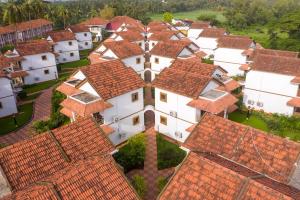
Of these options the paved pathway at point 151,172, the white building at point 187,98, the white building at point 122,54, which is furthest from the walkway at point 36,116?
the white building at point 187,98

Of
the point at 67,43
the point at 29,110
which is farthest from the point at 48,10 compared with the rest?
the point at 29,110

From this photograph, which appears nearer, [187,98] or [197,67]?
[187,98]

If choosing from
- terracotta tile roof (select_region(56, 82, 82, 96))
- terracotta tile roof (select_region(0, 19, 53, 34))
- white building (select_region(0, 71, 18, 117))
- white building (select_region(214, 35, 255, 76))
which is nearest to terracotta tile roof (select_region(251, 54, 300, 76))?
white building (select_region(214, 35, 255, 76))

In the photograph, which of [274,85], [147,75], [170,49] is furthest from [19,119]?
[274,85]

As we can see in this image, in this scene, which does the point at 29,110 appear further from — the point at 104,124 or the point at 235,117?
the point at 235,117

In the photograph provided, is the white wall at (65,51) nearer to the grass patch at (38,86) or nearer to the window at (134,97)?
the grass patch at (38,86)

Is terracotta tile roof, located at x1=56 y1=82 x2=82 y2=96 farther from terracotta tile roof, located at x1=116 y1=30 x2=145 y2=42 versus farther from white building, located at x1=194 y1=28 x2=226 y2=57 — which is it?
white building, located at x1=194 y1=28 x2=226 y2=57

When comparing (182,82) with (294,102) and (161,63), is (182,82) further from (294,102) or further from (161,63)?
(161,63)
